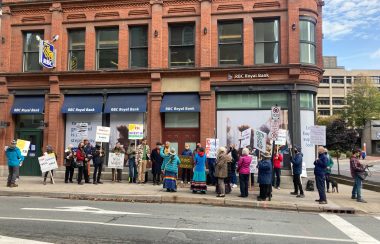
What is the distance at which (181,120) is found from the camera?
18.0 meters

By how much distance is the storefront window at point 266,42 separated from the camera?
17.5 metres

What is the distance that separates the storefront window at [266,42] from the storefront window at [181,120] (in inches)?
159

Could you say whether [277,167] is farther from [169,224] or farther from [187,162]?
[169,224]

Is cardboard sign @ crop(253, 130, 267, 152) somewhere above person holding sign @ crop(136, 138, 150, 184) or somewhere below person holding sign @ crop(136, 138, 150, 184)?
above

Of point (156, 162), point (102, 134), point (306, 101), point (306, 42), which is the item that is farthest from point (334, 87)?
point (102, 134)

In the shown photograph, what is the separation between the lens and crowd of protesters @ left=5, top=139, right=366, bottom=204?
42.1 feet

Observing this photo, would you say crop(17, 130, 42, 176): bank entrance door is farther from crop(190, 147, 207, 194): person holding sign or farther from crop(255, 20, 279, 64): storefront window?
crop(255, 20, 279, 64): storefront window

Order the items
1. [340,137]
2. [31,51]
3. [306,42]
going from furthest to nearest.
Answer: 1. [340,137]
2. [31,51]
3. [306,42]

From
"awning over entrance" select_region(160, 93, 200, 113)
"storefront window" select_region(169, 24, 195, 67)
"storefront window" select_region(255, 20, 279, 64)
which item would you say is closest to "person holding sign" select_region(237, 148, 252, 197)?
"awning over entrance" select_region(160, 93, 200, 113)

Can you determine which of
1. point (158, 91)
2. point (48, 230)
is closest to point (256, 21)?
point (158, 91)

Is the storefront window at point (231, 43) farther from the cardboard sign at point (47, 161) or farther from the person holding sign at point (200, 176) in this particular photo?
the cardboard sign at point (47, 161)

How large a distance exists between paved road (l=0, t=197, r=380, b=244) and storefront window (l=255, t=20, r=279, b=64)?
854cm

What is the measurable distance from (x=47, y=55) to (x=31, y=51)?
2.28m

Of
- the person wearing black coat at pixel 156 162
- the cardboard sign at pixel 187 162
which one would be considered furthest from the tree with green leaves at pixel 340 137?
the person wearing black coat at pixel 156 162
